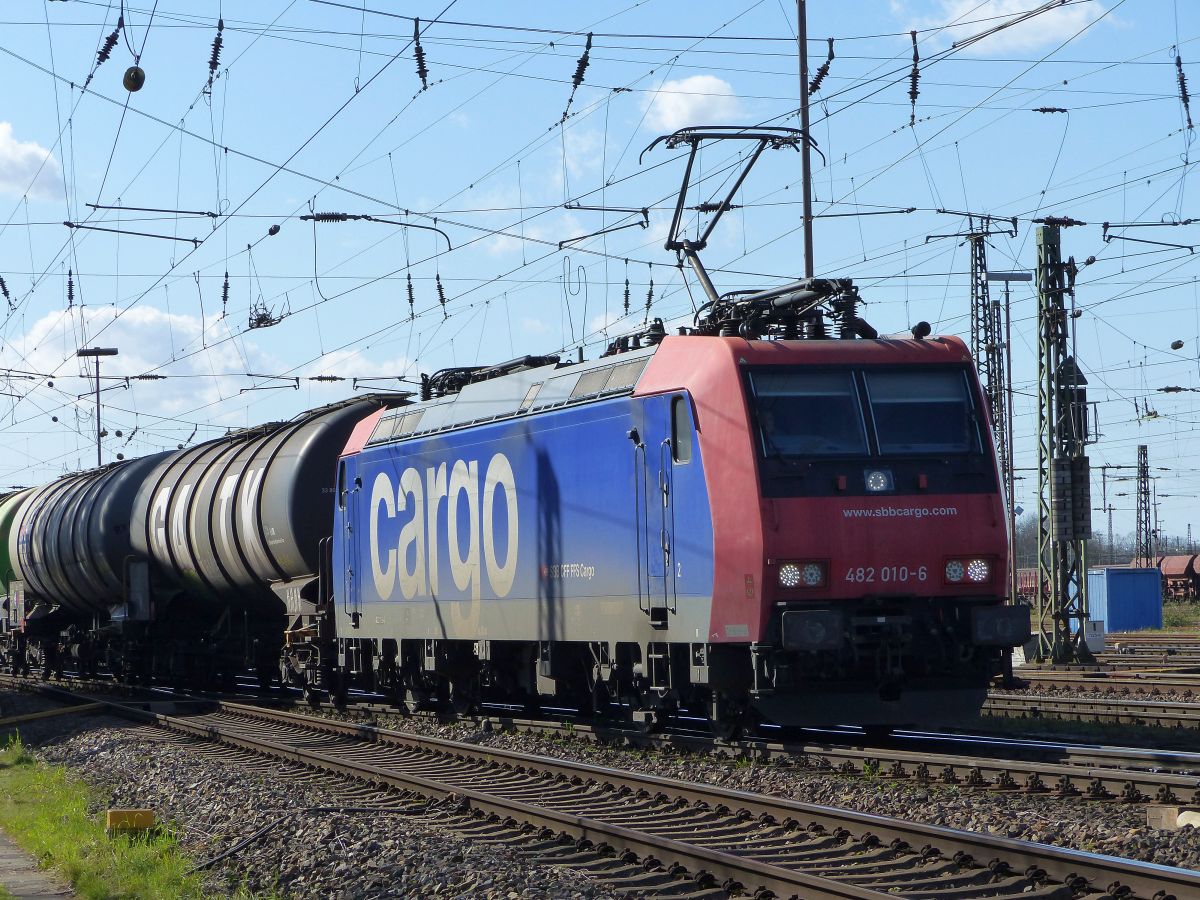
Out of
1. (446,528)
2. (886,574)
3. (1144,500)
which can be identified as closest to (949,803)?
(886,574)

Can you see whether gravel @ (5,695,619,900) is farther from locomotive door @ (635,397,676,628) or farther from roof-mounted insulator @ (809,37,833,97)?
roof-mounted insulator @ (809,37,833,97)

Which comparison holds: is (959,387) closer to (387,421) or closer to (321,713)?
(387,421)

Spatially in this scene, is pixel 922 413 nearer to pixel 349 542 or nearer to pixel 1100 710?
pixel 1100 710

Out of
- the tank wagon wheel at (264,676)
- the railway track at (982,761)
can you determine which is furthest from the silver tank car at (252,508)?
the railway track at (982,761)

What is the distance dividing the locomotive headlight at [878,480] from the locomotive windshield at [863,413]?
0.18m

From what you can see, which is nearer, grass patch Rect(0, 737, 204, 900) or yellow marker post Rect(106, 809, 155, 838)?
grass patch Rect(0, 737, 204, 900)

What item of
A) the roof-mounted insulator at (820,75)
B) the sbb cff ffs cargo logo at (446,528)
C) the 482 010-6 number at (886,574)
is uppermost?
the roof-mounted insulator at (820,75)

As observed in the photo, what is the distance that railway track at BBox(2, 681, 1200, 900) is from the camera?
8227mm

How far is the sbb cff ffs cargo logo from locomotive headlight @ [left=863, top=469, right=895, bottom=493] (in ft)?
15.8

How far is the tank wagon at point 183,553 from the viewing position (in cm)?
2262

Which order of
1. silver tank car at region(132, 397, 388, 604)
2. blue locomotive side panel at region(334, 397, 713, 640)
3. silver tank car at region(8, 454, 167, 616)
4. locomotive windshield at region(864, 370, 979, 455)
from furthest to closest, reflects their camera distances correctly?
1. silver tank car at region(8, 454, 167, 616)
2. silver tank car at region(132, 397, 388, 604)
3. blue locomotive side panel at region(334, 397, 713, 640)
4. locomotive windshield at region(864, 370, 979, 455)

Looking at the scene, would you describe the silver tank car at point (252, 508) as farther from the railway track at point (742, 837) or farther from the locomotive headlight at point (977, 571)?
the locomotive headlight at point (977, 571)

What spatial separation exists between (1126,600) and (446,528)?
32.1m

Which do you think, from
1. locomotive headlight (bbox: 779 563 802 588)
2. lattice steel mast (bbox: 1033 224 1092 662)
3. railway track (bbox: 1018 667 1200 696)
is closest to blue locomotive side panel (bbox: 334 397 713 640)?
locomotive headlight (bbox: 779 563 802 588)
